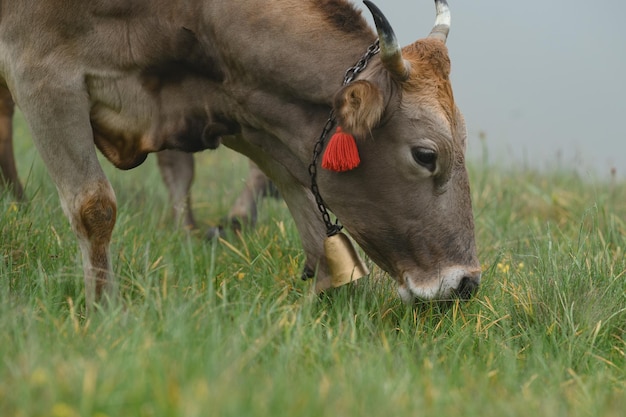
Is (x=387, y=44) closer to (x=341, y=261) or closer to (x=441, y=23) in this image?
(x=441, y=23)

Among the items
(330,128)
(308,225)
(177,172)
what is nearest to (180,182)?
(177,172)

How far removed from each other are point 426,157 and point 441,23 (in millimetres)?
898

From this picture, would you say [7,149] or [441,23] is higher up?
[441,23]

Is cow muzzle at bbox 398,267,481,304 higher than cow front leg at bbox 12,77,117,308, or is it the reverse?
cow front leg at bbox 12,77,117,308

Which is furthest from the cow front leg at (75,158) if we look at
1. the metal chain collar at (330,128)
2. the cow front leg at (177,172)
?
the cow front leg at (177,172)

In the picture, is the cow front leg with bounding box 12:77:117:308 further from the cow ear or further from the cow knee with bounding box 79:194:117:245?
the cow ear

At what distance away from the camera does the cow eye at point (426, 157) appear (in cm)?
457

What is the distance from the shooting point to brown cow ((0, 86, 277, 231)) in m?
6.58

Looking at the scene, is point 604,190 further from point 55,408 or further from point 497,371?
point 55,408

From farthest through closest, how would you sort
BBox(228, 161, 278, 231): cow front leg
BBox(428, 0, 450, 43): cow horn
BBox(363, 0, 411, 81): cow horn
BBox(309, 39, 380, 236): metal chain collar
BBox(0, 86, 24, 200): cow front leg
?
BBox(228, 161, 278, 231): cow front leg → BBox(0, 86, 24, 200): cow front leg → BBox(428, 0, 450, 43): cow horn → BBox(309, 39, 380, 236): metal chain collar → BBox(363, 0, 411, 81): cow horn

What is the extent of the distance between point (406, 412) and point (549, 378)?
3.35 ft

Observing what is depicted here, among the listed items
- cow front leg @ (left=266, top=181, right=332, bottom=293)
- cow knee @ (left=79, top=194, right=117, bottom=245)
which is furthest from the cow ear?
cow knee @ (left=79, top=194, right=117, bottom=245)

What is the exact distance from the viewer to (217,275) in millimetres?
5152

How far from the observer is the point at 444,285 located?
4684mm
